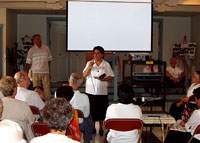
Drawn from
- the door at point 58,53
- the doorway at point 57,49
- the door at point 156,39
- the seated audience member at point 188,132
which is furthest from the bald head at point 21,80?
the door at point 156,39

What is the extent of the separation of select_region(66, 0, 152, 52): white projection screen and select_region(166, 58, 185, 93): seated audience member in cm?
295

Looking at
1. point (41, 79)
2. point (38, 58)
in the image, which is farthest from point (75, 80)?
point (41, 79)

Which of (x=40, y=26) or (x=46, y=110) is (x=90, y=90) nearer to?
(x=46, y=110)

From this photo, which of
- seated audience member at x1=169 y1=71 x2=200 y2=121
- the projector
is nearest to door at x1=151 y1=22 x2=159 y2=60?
the projector

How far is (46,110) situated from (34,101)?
1915 mm

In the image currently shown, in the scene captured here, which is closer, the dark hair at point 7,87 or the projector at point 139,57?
the dark hair at point 7,87

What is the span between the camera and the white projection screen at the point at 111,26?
605cm

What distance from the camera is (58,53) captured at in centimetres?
1153

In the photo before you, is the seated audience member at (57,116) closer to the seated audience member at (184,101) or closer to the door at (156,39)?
the seated audience member at (184,101)

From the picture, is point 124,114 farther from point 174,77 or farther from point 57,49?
point 57,49

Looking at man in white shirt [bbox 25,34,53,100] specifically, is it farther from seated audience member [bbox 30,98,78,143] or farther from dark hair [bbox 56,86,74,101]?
seated audience member [bbox 30,98,78,143]

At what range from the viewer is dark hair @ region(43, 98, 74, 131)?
190cm

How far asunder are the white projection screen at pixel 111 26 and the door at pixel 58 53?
5.22 m

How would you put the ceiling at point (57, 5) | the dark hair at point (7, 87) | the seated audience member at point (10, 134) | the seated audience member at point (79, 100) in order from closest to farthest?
the seated audience member at point (10, 134) < the dark hair at point (7, 87) < the seated audience member at point (79, 100) < the ceiling at point (57, 5)
